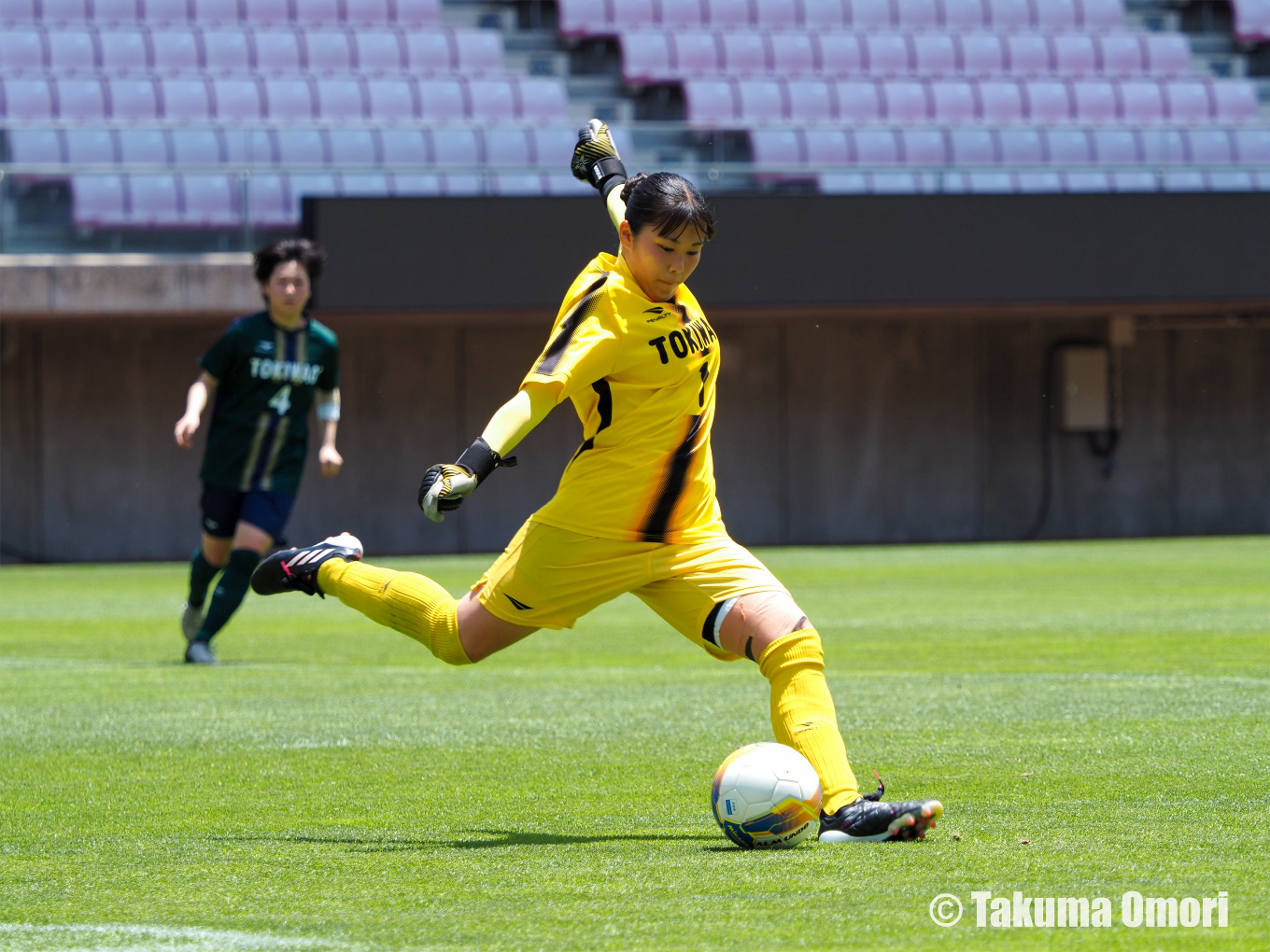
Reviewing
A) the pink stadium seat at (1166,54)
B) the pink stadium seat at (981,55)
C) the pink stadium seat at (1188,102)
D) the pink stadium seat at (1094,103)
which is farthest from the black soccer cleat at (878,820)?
the pink stadium seat at (1166,54)

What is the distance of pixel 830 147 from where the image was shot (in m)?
23.0

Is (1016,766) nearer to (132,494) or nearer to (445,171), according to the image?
(445,171)

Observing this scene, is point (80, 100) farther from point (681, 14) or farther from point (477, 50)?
point (681, 14)

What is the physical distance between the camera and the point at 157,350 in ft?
74.8

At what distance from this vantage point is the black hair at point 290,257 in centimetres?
905

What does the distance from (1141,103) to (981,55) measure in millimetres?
2499

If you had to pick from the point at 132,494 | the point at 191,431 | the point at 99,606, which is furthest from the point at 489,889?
the point at 132,494

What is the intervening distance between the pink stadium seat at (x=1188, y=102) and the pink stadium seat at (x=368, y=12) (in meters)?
11.7

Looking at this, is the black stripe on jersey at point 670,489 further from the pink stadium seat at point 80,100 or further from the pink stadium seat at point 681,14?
the pink stadium seat at point 681,14

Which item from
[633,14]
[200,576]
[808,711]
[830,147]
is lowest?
[200,576]

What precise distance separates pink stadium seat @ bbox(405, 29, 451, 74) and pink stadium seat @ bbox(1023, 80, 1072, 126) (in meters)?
8.57

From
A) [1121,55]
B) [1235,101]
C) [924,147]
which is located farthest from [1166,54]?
[924,147]

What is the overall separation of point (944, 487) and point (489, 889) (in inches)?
846

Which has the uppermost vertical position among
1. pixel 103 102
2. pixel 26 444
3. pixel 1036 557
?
pixel 103 102
